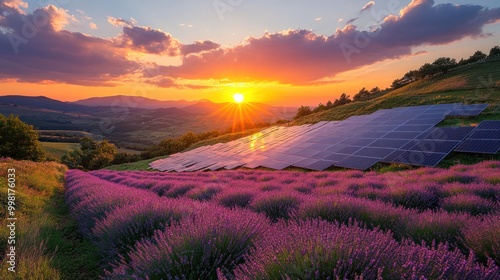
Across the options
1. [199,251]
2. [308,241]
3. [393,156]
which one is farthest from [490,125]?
[199,251]

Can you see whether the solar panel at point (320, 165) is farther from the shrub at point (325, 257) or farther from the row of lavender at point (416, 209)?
the shrub at point (325, 257)

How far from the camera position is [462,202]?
5.13 meters

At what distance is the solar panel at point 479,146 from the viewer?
38.2ft

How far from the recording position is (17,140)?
4444cm

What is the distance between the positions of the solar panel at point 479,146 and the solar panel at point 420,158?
53.1 inches

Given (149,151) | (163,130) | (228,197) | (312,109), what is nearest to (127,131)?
(163,130)

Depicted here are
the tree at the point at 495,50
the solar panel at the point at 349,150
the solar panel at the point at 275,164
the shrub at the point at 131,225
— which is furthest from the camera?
the tree at the point at 495,50

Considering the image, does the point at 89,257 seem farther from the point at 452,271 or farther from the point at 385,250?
the point at 452,271

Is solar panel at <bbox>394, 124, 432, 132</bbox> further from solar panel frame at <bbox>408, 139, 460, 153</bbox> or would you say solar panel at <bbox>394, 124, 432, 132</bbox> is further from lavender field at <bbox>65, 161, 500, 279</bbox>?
lavender field at <bbox>65, 161, 500, 279</bbox>

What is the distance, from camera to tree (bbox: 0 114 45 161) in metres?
42.9

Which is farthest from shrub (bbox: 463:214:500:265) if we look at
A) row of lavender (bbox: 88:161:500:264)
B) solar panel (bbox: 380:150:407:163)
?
solar panel (bbox: 380:150:407:163)

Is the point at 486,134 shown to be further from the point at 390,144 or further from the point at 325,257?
the point at 325,257

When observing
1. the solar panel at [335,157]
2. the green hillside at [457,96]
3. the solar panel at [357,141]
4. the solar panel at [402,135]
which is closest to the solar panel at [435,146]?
the solar panel at [402,135]

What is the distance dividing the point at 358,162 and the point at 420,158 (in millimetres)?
2777
